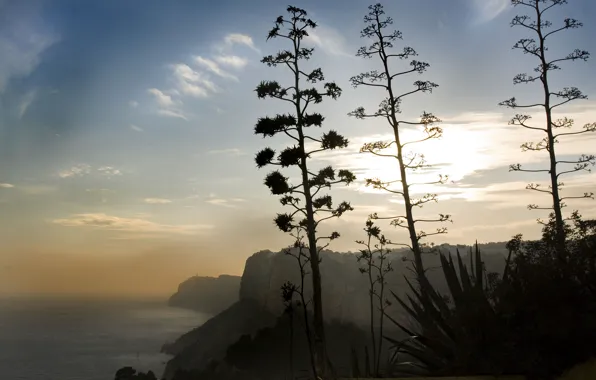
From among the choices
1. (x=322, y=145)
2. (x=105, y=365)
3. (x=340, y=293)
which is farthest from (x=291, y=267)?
(x=322, y=145)

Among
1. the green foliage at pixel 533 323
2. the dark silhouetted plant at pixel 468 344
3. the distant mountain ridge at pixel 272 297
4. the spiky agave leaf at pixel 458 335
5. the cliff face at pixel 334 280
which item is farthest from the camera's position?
the distant mountain ridge at pixel 272 297

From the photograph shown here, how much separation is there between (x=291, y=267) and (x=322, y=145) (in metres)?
105

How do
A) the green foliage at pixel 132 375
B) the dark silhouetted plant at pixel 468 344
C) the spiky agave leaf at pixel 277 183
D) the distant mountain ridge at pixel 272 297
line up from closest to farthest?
the dark silhouetted plant at pixel 468 344 → the spiky agave leaf at pixel 277 183 → the green foliage at pixel 132 375 → the distant mountain ridge at pixel 272 297

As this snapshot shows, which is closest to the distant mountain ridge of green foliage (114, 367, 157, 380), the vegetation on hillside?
green foliage (114, 367, 157, 380)

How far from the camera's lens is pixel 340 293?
11700 cm

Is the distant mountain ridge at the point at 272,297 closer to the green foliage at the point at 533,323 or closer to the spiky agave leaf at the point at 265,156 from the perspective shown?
the spiky agave leaf at the point at 265,156

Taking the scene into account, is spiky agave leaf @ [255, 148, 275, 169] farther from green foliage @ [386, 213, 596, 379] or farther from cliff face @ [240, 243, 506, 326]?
cliff face @ [240, 243, 506, 326]

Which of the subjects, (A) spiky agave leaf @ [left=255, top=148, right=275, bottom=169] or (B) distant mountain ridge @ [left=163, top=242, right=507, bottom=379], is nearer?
(A) spiky agave leaf @ [left=255, top=148, right=275, bottom=169]

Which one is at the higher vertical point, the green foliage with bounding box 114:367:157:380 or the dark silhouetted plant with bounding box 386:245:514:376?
the dark silhouetted plant with bounding box 386:245:514:376

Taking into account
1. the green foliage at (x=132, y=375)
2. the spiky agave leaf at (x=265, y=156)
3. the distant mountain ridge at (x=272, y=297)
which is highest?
the spiky agave leaf at (x=265, y=156)

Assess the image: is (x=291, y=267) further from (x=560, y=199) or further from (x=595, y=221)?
(x=595, y=221)

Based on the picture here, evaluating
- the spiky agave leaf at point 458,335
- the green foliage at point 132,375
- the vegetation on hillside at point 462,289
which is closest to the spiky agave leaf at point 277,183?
the vegetation on hillside at point 462,289

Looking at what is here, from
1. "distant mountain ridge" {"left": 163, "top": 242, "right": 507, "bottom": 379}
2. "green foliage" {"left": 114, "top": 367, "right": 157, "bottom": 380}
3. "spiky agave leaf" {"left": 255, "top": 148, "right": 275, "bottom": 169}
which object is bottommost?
"green foliage" {"left": 114, "top": 367, "right": 157, "bottom": 380}

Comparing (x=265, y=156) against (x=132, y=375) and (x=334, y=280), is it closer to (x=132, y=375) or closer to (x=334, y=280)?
(x=132, y=375)
